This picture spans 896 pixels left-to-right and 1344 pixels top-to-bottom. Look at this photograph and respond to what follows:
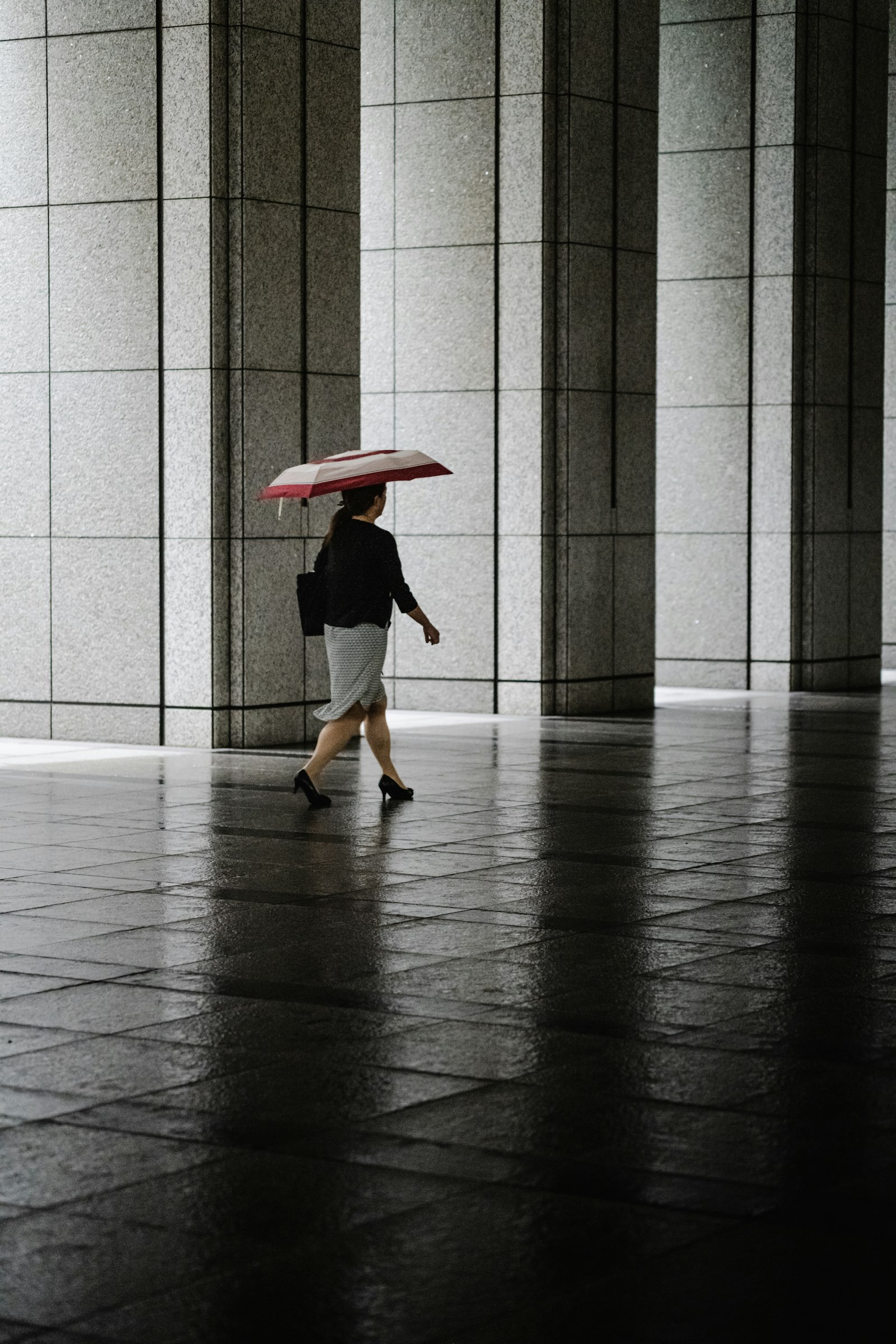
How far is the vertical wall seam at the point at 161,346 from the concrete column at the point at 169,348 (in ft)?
0.05

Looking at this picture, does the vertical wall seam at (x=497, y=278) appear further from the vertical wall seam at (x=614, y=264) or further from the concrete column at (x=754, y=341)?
the concrete column at (x=754, y=341)

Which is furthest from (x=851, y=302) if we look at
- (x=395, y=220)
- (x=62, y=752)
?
(x=62, y=752)

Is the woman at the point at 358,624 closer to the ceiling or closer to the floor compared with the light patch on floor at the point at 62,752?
closer to the ceiling

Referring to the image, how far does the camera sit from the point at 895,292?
26422 millimetres

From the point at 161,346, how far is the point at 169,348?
8cm

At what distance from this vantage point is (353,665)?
12078 millimetres

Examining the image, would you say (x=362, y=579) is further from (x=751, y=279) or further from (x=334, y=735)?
(x=751, y=279)

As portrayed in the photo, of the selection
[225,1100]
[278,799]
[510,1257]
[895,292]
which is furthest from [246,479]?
[895,292]

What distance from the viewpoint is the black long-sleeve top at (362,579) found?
39.5ft

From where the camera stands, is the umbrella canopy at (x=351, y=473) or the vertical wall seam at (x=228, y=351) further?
the vertical wall seam at (x=228, y=351)

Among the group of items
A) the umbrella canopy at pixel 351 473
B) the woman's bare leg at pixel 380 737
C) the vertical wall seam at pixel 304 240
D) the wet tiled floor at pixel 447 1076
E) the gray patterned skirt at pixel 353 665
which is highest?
the vertical wall seam at pixel 304 240

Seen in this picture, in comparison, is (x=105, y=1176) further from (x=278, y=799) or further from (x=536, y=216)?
(x=536, y=216)

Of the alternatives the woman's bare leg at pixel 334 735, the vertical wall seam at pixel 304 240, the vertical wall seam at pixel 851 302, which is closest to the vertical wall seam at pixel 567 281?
the vertical wall seam at pixel 304 240

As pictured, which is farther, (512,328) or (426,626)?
(512,328)
